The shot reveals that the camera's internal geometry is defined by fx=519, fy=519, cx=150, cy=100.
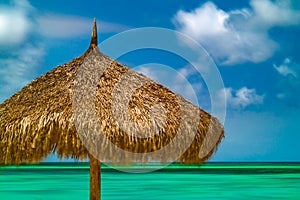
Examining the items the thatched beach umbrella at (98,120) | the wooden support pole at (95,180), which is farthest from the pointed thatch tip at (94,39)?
the wooden support pole at (95,180)

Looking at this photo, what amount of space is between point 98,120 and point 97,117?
0.03 metres

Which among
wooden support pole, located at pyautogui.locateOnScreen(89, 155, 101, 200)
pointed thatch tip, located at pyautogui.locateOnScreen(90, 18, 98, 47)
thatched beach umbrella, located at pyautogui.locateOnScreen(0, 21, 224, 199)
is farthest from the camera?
pointed thatch tip, located at pyautogui.locateOnScreen(90, 18, 98, 47)

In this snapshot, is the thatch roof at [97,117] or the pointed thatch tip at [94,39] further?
the pointed thatch tip at [94,39]

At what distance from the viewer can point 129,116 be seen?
14.4 ft

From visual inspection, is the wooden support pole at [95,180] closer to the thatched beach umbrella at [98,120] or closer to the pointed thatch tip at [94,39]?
the thatched beach umbrella at [98,120]

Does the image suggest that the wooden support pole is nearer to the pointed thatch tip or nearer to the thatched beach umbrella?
the thatched beach umbrella

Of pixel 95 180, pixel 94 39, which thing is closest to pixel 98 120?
pixel 95 180

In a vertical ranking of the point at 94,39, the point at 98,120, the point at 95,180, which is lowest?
the point at 95,180

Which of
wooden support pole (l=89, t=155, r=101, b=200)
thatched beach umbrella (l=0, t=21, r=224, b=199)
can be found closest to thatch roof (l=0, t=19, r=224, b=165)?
thatched beach umbrella (l=0, t=21, r=224, b=199)

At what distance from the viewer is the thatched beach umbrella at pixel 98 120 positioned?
4.26m

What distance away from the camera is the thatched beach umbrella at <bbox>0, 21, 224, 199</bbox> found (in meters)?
4.26

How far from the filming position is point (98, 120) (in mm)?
4270

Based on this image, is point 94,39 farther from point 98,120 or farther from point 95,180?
point 95,180

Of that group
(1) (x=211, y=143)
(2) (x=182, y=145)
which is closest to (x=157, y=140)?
(2) (x=182, y=145)
